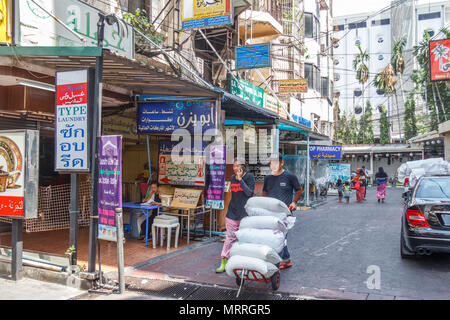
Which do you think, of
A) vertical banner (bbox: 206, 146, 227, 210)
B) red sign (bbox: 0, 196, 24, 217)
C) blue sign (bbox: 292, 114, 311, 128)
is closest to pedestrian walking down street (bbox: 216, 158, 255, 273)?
vertical banner (bbox: 206, 146, 227, 210)

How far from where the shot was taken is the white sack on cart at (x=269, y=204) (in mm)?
5500

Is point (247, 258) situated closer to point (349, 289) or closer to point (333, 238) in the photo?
point (349, 289)

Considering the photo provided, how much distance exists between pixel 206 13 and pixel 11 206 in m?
7.84

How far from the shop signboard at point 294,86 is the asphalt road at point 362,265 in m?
8.85

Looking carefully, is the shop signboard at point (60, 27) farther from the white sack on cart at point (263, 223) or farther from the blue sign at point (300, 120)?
the blue sign at point (300, 120)

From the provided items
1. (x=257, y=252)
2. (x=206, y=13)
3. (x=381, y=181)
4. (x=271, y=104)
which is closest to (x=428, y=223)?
(x=257, y=252)

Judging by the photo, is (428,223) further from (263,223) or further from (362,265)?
(263,223)

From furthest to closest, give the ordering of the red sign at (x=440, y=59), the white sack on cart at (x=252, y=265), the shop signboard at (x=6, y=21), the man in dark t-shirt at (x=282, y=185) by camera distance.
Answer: the red sign at (x=440, y=59) < the shop signboard at (x=6, y=21) < the man in dark t-shirt at (x=282, y=185) < the white sack on cart at (x=252, y=265)

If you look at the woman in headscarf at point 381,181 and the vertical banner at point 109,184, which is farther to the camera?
the woman in headscarf at point 381,181

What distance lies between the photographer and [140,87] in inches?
329

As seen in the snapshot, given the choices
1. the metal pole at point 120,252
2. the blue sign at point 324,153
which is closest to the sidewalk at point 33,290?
the metal pole at point 120,252

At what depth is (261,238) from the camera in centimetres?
519

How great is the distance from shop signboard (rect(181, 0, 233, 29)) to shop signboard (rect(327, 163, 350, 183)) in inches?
528

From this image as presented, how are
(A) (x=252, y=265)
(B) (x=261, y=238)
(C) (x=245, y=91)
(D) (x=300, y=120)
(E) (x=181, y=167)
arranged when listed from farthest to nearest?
(D) (x=300, y=120)
(C) (x=245, y=91)
(E) (x=181, y=167)
(B) (x=261, y=238)
(A) (x=252, y=265)
